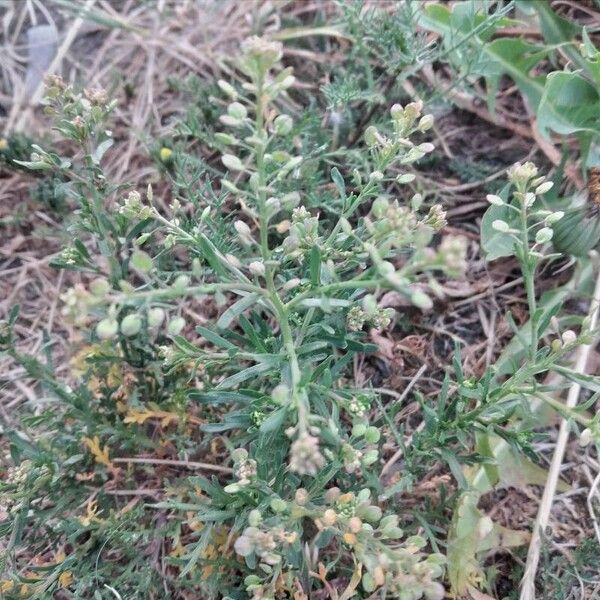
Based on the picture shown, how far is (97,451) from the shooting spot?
2145mm

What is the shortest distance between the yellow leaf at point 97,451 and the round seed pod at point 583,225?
5.61 feet

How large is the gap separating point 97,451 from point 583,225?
1.78 metres

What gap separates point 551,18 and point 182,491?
2283 mm

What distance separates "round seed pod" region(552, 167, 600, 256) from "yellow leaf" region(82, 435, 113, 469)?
1709 millimetres

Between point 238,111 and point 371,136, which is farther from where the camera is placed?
point 371,136

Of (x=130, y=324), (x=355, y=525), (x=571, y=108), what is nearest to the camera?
(x=130, y=324)

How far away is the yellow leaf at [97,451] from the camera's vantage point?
2.14 m

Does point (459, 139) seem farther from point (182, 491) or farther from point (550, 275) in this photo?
point (182, 491)

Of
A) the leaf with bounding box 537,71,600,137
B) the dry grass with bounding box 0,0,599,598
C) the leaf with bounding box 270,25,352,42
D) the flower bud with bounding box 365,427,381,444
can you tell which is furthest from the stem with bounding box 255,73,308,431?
the leaf with bounding box 270,25,352,42

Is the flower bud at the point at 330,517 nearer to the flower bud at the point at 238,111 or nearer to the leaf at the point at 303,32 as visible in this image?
the flower bud at the point at 238,111

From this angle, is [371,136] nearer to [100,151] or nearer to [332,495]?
[100,151]

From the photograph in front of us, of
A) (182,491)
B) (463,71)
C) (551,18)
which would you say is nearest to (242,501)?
(182,491)

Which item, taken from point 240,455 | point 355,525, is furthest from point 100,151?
point 355,525

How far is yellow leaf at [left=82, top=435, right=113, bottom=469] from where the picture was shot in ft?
7.03
